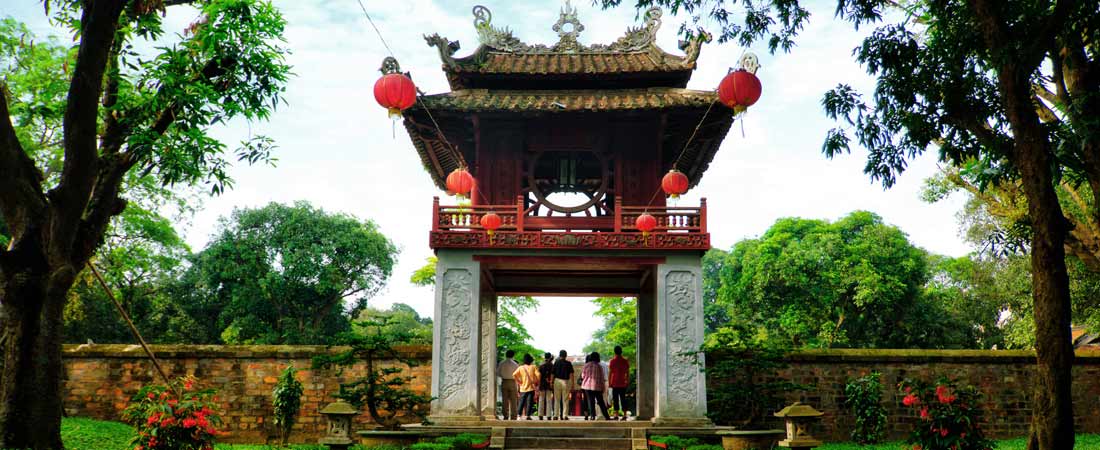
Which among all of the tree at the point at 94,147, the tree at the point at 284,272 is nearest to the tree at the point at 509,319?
the tree at the point at 284,272

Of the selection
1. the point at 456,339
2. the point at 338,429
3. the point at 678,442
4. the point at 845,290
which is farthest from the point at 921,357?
the point at 845,290

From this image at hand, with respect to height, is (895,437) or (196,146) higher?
(196,146)

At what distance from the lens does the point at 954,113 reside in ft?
29.0

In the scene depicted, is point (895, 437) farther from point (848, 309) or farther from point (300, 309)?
point (300, 309)

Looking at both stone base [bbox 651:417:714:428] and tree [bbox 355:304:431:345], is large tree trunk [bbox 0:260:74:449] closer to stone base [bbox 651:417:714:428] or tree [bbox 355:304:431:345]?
stone base [bbox 651:417:714:428]

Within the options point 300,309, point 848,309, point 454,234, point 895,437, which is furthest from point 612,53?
point 300,309

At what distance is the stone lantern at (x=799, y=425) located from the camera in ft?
33.1

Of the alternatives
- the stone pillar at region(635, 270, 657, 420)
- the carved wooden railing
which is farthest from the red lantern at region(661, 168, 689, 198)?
the stone pillar at region(635, 270, 657, 420)

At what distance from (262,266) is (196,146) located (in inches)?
868

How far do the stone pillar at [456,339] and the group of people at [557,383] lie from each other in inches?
64.1

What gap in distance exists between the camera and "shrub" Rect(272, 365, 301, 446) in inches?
542

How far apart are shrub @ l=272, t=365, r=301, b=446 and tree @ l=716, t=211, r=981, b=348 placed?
1649 cm

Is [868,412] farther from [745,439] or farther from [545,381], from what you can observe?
[545,381]

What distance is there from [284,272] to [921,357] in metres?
22.9
